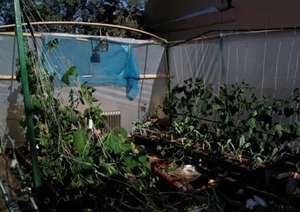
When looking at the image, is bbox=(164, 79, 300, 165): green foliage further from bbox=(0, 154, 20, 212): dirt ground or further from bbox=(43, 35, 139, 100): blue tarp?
bbox=(0, 154, 20, 212): dirt ground

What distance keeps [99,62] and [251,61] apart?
2.75m

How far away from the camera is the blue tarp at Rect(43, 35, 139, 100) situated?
657cm

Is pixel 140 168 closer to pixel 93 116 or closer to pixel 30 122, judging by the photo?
pixel 30 122

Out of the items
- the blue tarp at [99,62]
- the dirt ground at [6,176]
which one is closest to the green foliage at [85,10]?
the blue tarp at [99,62]

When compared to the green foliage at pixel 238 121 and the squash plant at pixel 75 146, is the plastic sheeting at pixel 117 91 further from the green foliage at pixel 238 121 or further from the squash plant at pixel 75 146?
the squash plant at pixel 75 146

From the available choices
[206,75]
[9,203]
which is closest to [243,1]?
[206,75]

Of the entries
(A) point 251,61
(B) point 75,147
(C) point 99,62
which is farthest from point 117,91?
(B) point 75,147

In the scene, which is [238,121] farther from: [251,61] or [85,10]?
[85,10]

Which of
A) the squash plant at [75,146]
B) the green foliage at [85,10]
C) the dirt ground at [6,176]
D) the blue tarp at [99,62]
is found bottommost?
the dirt ground at [6,176]

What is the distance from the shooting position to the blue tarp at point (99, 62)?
6.57 meters

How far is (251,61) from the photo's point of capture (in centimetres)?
569

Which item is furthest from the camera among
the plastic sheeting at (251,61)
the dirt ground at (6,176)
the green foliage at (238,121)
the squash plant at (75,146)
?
the plastic sheeting at (251,61)

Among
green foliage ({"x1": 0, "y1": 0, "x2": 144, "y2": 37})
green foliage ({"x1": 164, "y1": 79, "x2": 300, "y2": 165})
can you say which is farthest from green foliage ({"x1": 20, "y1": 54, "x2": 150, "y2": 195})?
green foliage ({"x1": 0, "y1": 0, "x2": 144, "y2": 37})

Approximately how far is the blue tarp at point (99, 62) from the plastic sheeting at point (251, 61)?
1030mm
